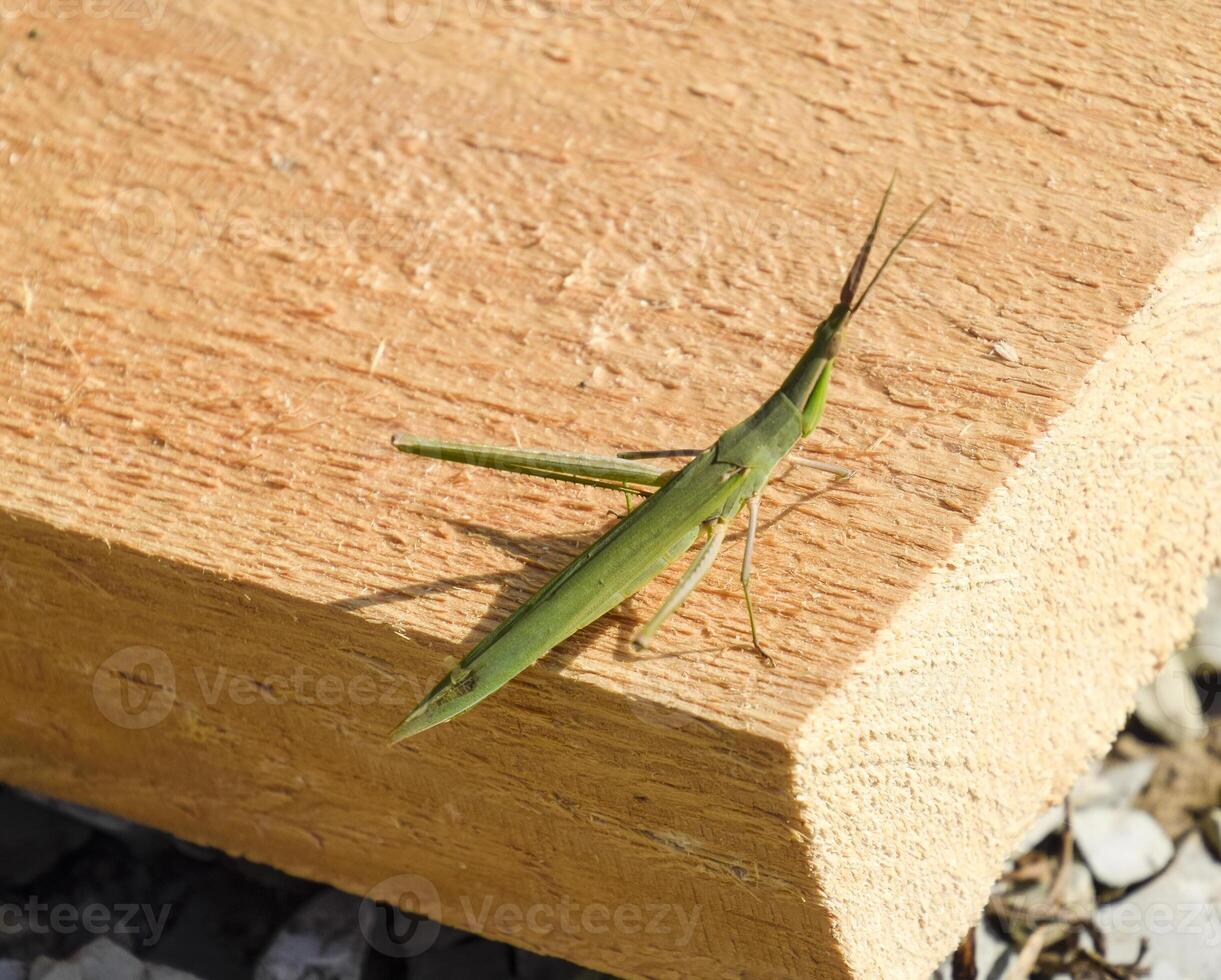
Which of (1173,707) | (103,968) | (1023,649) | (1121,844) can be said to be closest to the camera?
(1023,649)

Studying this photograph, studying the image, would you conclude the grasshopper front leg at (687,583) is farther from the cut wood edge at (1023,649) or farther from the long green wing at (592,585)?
the cut wood edge at (1023,649)

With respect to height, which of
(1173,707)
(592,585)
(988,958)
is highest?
(592,585)

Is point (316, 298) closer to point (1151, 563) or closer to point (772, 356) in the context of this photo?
point (772, 356)

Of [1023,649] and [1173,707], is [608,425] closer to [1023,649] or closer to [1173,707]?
[1023,649]

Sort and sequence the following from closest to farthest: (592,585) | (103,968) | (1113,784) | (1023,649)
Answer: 1. (592,585)
2. (1023,649)
3. (103,968)
4. (1113,784)

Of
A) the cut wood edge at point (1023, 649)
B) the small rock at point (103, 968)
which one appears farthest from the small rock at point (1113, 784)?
the small rock at point (103, 968)

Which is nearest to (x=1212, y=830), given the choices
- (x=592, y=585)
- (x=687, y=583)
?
(x=687, y=583)

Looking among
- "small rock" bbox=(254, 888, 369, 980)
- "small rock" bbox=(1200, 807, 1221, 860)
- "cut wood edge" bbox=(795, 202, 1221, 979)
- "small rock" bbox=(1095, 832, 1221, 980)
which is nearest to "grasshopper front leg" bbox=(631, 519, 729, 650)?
"cut wood edge" bbox=(795, 202, 1221, 979)
